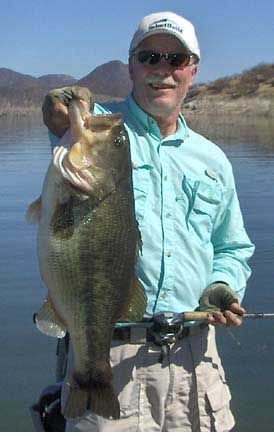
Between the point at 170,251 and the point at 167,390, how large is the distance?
2.49ft

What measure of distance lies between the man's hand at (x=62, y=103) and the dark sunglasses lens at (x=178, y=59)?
29.5 inches

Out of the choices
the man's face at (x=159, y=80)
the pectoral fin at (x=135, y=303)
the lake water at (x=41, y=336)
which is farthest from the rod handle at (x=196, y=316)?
the man's face at (x=159, y=80)

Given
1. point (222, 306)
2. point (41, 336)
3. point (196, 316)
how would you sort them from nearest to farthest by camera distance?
point (196, 316) < point (222, 306) < point (41, 336)

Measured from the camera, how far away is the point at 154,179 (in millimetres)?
4133

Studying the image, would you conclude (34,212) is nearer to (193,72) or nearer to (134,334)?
(134,334)

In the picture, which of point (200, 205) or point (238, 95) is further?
point (238, 95)

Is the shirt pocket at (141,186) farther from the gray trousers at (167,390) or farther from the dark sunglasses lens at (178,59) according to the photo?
the gray trousers at (167,390)

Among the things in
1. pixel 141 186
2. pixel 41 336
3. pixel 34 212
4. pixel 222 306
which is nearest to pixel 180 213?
pixel 141 186

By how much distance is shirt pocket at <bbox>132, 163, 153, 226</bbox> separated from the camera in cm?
406

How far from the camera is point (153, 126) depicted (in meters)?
4.18

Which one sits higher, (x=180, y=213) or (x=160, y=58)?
(x=160, y=58)

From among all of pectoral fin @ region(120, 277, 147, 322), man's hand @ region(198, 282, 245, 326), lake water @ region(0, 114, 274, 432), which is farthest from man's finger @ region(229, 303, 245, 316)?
lake water @ region(0, 114, 274, 432)

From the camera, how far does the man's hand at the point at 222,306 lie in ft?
13.4

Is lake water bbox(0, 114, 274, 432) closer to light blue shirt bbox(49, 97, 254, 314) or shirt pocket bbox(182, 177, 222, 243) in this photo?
light blue shirt bbox(49, 97, 254, 314)
